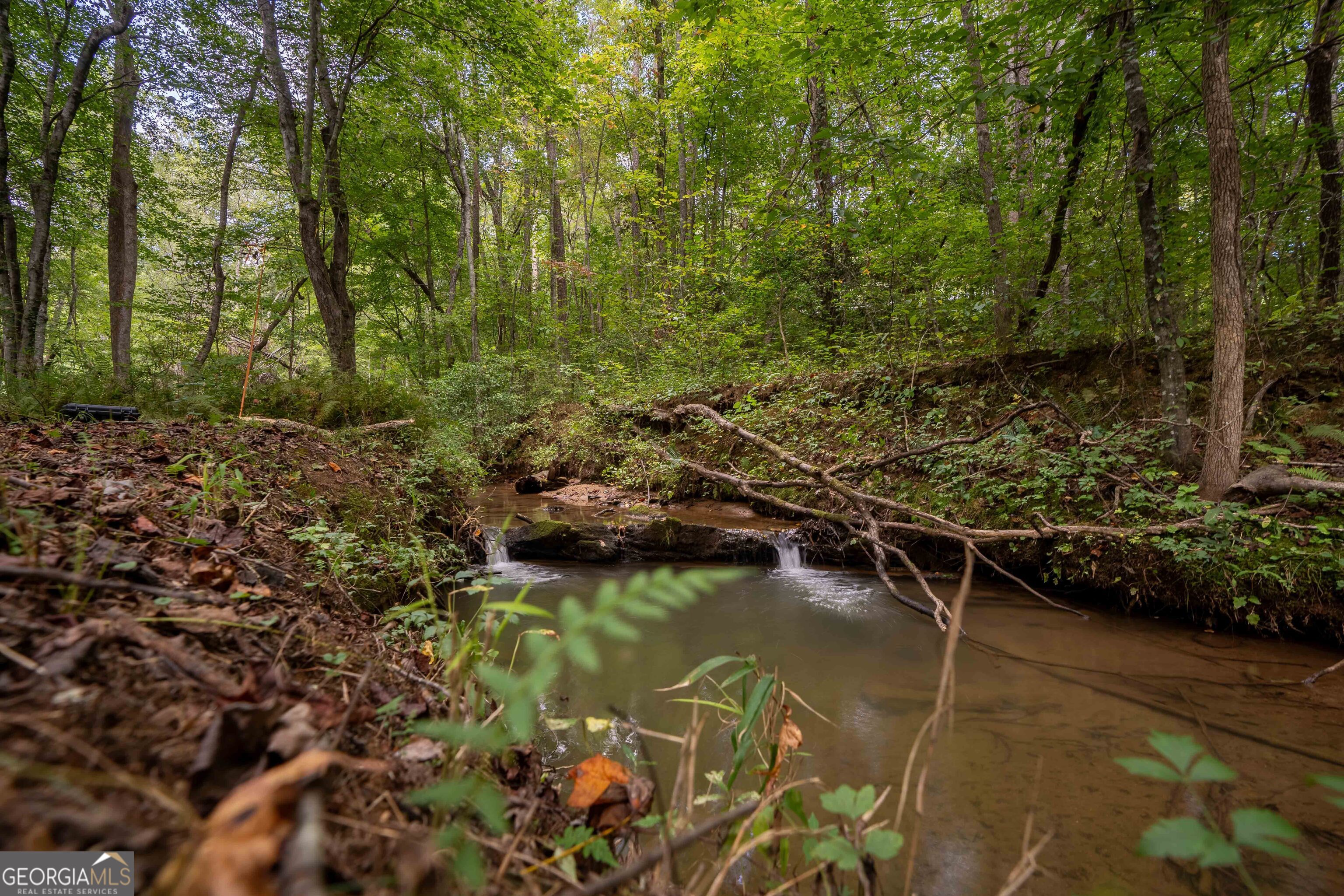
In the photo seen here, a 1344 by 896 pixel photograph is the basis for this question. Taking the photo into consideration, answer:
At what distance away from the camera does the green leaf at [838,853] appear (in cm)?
108

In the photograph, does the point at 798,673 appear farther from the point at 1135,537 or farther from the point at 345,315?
the point at 345,315

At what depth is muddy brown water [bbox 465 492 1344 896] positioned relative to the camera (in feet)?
7.16

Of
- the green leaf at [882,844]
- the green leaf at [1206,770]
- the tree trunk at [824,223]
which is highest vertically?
the tree trunk at [824,223]

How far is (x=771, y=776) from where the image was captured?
1.57 m

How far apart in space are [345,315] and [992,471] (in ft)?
35.3

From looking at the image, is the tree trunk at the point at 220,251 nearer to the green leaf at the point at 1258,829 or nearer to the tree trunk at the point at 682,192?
the tree trunk at the point at 682,192

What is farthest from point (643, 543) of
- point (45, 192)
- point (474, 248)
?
point (474, 248)

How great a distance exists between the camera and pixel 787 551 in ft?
22.2

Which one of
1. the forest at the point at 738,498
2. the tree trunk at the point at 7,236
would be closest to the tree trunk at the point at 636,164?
the forest at the point at 738,498

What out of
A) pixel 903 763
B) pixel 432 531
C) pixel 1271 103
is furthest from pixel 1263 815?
pixel 1271 103

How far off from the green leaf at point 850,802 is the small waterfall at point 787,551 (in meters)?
A: 5.61

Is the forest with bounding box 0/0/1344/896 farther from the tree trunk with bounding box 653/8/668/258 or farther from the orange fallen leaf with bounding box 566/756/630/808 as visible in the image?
the tree trunk with bounding box 653/8/668/258

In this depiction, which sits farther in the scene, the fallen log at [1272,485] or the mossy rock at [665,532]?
the mossy rock at [665,532]

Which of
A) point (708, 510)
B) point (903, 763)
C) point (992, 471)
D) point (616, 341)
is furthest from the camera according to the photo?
point (616, 341)
